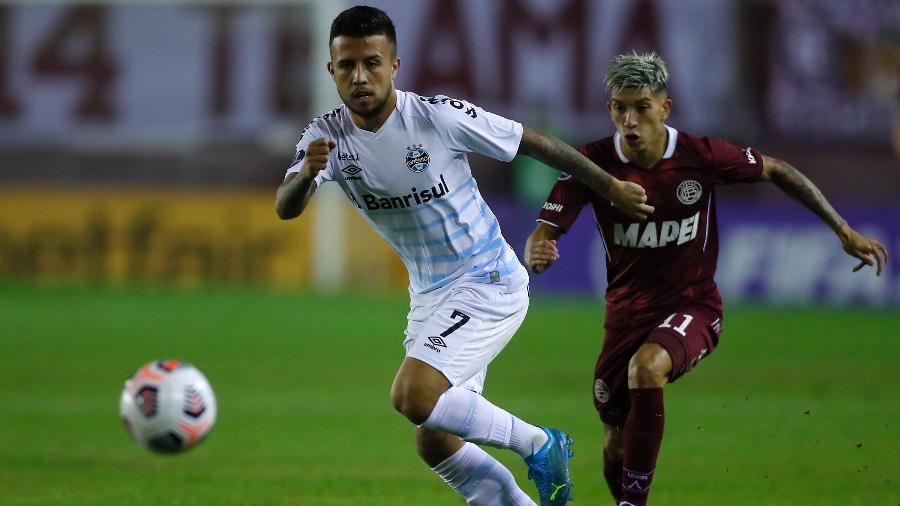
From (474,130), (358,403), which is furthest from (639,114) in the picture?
(358,403)

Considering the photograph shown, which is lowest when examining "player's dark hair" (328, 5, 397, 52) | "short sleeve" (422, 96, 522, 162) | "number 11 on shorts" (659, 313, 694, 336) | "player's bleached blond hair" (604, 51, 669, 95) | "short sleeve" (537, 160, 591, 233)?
"number 11 on shorts" (659, 313, 694, 336)

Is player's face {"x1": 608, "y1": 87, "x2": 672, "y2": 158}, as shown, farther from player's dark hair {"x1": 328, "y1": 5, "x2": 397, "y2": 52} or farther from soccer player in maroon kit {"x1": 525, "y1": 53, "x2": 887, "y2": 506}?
player's dark hair {"x1": 328, "y1": 5, "x2": 397, "y2": 52}

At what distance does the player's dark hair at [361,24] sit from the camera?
229 inches

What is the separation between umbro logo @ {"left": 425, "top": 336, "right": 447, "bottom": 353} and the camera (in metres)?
5.89

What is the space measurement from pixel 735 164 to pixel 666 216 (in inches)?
16.4

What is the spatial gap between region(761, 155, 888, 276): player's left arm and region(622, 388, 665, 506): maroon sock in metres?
1.18

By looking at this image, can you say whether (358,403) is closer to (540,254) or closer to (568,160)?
(540,254)

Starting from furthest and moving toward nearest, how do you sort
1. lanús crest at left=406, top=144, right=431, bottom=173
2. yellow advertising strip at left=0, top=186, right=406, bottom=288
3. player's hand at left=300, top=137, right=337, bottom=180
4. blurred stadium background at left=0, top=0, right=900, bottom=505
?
yellow advertising strip at left=0, top=186, right=406, bottom=288 → blurred stadium background at left=0, top=0, right=900, bottom=505 → lanús crest at left=406, top=144, right=431, bottom=173 → player's hand at left=300, top=137, right=337, bottom=180

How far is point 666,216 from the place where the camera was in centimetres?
670

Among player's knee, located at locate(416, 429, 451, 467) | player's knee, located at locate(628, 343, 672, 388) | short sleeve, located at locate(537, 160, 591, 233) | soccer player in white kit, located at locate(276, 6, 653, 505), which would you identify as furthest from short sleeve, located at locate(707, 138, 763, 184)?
player's knee, located at locate(416, 429, 451, 467)

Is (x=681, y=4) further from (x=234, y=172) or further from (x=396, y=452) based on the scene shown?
(x=396, y=452)

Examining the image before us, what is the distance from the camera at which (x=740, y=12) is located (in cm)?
2717

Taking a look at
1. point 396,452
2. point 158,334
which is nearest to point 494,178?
point 158,334

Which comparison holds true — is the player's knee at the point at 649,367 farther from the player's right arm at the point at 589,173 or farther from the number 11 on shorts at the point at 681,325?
the player's right arm at the point at 589,173
